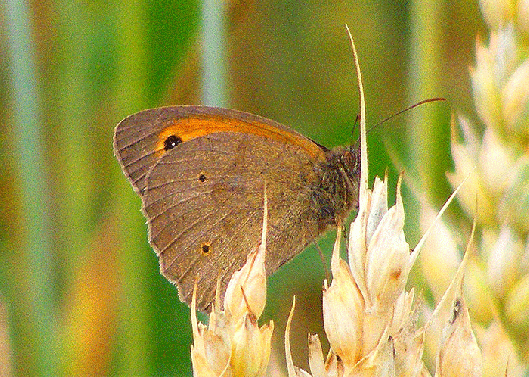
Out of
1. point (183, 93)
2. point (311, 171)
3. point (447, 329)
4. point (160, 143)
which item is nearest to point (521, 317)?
point (447, 329)

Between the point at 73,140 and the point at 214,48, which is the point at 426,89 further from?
the point at 73,140

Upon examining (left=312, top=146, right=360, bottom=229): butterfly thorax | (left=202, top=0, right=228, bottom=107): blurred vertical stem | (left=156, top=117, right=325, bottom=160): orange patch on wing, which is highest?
(left=202, top=0, right=228, bottom=107): blurred vertical stem

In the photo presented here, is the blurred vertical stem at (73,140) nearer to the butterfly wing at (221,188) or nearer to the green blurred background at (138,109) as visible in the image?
the green blurred background at (138,109)

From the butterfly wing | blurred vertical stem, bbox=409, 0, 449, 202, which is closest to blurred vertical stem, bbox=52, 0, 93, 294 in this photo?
the butterfly wing

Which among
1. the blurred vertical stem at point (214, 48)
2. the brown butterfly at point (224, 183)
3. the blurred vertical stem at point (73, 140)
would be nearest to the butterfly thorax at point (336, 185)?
the brown butterfly at point (224, 183)

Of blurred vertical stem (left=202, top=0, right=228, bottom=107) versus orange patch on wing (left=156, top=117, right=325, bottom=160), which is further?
orange patch on wing (left=156, top=117, right=325, bottom=160)

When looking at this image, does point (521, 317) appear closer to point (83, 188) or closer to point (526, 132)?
point (526, 132)

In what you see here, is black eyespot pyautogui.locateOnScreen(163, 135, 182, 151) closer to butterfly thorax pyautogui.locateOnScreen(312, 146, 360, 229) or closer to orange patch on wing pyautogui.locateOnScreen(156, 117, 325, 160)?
orange patch on wing pyautogui.locateOnScreen(156, 117, 325, 160)
